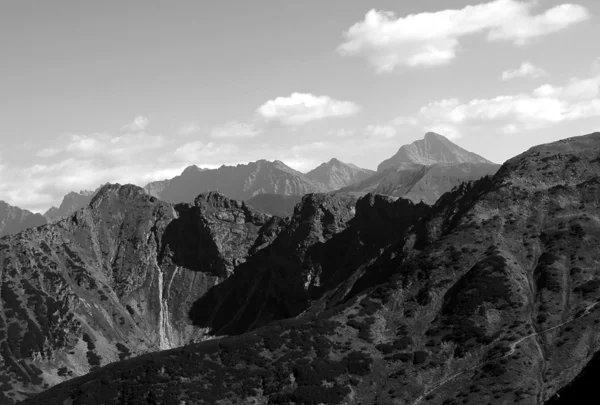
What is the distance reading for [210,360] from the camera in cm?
19762

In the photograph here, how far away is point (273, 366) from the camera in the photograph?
191875 mm

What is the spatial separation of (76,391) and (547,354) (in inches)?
5132

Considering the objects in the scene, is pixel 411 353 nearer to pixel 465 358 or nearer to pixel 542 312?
pixel 465 358

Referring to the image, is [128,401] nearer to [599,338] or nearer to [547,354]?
[547,354]

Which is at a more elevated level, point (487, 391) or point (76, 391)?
point (76, 391)

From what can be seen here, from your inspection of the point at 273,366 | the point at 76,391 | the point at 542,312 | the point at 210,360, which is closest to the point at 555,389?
the point at 542,312

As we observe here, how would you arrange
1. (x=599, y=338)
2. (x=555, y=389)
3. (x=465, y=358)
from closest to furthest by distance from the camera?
(x=555, y=389) → (x=599, y=338) → (x=465, y=358)

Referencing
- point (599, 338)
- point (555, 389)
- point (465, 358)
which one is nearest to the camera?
point (555, 389)

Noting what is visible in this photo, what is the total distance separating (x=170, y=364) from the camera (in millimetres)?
193250

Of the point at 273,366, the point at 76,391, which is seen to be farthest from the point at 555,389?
the point at 76,391

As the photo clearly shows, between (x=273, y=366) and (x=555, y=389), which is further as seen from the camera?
(x=273, y=366)

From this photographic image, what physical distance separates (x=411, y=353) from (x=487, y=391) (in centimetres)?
3458

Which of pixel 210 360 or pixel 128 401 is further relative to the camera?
pixel 210 360

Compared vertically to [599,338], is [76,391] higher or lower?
higher
